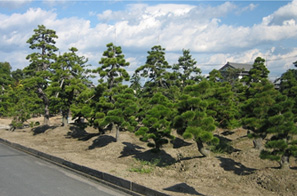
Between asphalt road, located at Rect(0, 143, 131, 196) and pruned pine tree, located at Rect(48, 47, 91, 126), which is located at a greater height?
pruned pine tree, located at Rect(48, 47, 91, 126)

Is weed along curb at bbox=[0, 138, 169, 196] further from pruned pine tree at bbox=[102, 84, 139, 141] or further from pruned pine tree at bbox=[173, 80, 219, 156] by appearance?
pruned pine tree at bbox=[102, 84, 139, 141]

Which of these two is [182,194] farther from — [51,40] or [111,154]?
[51,40]

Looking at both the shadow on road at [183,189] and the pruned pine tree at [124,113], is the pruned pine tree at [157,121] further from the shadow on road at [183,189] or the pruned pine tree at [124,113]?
the shadow on road at [183,189]

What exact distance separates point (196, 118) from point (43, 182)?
5.08 meters

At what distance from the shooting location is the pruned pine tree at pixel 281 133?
22.8 feet

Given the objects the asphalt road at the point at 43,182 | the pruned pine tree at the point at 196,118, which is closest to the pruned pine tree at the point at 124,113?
the asphalt road at the point at 43,182

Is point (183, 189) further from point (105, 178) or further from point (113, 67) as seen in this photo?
point (113, 67)

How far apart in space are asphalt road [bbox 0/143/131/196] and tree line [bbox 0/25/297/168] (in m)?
2.93

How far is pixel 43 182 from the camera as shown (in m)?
8.08

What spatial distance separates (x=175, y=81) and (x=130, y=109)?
38.0 feet

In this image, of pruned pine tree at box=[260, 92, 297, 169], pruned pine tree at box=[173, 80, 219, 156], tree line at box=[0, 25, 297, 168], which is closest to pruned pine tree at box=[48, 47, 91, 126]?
tree line at box=[0, 25, 297, 168]

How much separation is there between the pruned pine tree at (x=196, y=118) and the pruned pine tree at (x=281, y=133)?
1714mm

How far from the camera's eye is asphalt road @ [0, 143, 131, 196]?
709cm

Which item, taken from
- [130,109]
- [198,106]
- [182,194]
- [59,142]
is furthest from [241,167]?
[59,142]
